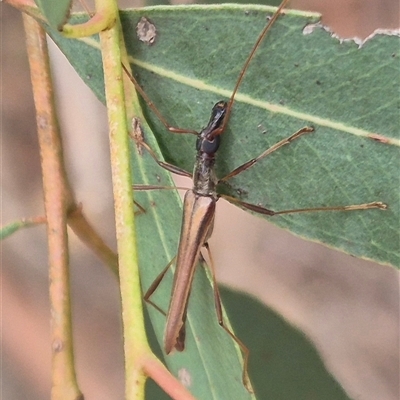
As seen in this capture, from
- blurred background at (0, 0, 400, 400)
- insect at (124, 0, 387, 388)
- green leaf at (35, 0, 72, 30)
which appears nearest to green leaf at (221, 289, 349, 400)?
blurred background at (0, 0, 400, 400)

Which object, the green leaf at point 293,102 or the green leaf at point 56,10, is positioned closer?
the green leaf at point 56,10

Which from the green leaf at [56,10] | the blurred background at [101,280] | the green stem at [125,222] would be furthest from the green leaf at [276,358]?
the green leaf at [56,10]

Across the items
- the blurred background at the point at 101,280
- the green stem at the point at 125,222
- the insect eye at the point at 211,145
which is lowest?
the green stem at the point at 125,222

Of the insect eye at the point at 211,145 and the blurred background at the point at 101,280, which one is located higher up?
the blurred background at the point at 101,280

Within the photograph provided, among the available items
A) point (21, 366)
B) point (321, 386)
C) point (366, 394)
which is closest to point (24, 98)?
point (21, 366)

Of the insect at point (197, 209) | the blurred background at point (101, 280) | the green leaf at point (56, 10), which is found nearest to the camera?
the green leaf at point (56, 10)

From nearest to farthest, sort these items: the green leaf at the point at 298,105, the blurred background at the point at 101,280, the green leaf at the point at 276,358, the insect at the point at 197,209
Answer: the green leaf at the point at 298,105, the insect at the point at 197,209, the green leaf at the point at 276,358, the blurred background at the point at 101,280

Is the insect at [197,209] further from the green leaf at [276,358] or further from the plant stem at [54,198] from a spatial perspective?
the green leaf at [276,358]
